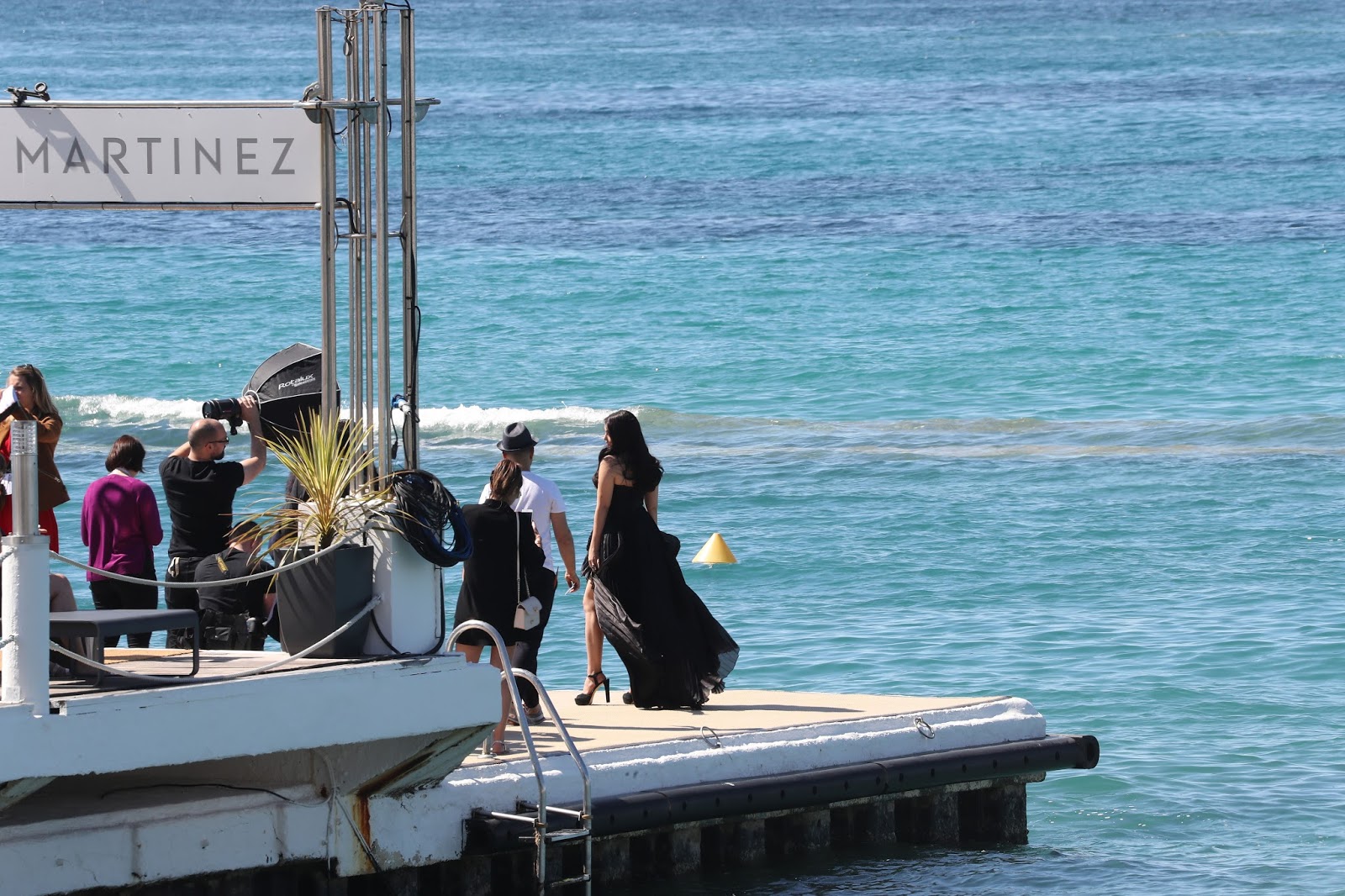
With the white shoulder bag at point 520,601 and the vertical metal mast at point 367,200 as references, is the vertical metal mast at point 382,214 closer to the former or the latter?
the vertical metal mast at point 367,200

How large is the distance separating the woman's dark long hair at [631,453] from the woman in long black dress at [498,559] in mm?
558

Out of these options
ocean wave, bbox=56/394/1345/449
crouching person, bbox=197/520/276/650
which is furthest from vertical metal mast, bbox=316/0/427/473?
ocean wave, bbox=56/394/1345/449

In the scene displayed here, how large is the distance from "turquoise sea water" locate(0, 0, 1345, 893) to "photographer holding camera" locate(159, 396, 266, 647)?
2.60 meters

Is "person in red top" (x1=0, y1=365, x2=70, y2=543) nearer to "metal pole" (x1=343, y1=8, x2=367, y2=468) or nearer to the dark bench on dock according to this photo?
"metal pole" (x1=343, y1=8, x2=367, y2=468)

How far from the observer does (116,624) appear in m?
6.29

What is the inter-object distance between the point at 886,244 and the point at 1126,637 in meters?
27.6

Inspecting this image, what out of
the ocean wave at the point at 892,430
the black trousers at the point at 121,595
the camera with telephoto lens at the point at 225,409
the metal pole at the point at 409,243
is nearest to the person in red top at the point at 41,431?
the black trousers at the point at 121,595

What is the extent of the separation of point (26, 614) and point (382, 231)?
6.45ft

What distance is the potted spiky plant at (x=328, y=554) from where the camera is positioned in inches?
272

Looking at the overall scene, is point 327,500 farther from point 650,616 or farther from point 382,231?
point 650,616

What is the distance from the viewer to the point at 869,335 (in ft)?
113

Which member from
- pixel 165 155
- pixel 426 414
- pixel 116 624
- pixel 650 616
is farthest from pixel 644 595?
pixel 426 414

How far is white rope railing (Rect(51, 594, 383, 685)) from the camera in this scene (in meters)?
6.37

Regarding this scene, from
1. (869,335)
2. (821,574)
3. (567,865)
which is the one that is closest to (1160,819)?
(567,865)
